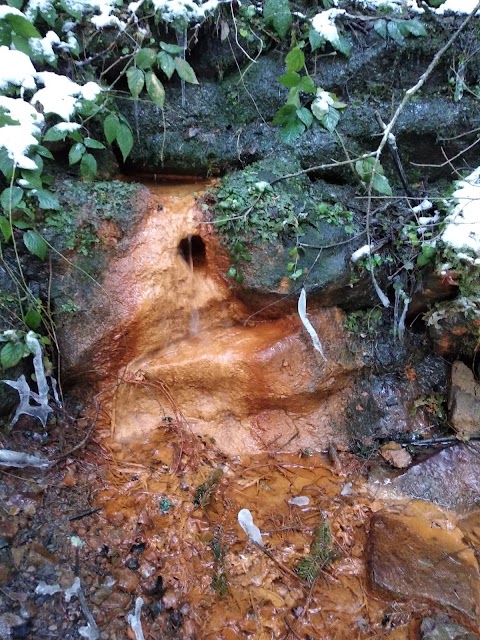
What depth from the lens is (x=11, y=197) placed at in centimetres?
298

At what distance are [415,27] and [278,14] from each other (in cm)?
123

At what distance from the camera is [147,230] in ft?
11.8

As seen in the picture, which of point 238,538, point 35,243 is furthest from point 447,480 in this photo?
point 35,243

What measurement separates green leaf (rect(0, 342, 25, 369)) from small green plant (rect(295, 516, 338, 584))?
2.35 meters

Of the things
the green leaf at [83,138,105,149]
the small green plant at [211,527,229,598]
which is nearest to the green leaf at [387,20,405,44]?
the green leaf at [83,138,105,149]

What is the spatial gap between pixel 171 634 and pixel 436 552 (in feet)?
6.09

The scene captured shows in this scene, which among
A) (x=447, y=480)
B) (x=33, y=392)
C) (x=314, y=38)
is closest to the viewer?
(x=33, y=392)

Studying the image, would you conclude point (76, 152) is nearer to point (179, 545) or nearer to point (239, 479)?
point (239, 479)

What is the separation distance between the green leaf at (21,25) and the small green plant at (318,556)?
12.8 ft

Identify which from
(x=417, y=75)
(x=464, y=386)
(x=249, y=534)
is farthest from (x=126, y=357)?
(x=417, y=75)

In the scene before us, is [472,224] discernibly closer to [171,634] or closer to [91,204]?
[91,204]

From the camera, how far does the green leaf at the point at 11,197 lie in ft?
9.72

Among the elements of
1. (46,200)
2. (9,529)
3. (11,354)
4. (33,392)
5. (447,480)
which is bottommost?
(447,480)

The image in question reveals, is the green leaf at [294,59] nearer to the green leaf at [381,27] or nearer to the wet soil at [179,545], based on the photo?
the green leaf at [381,27]
